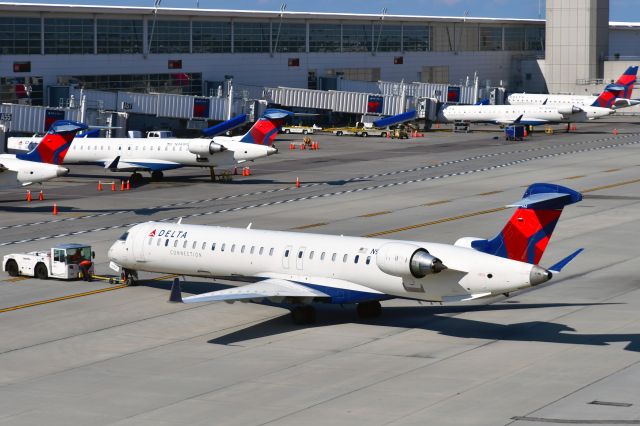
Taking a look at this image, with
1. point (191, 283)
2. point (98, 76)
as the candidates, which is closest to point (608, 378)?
point (191, 283)

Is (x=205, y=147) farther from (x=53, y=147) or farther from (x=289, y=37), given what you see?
(x=289, y=37)

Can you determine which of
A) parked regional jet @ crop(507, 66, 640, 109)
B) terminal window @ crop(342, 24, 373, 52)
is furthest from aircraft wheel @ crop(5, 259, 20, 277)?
terminal window @ crop(342, 24, 373, 52)

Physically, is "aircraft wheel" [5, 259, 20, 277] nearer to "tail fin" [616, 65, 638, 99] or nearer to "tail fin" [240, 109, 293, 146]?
"tail fin" [240, 109, 293, 146]

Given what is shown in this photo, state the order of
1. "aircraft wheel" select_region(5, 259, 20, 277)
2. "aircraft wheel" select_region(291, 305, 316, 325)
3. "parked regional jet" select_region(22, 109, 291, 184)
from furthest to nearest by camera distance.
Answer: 1. "parked regional jet" select_region(22, 109, 291, 184)
2. "aircraft wheel" select_region(5, 259, 20, 277)
3. "aircraft wheel" select_region(291, 305, 316, 325)

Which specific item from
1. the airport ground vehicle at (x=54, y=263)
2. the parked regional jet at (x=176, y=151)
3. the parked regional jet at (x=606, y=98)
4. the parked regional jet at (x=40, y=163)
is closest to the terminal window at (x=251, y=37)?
the parked regional jet at (x=606, y=98)

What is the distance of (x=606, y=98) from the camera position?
13938cm

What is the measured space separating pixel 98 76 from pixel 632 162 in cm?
5416

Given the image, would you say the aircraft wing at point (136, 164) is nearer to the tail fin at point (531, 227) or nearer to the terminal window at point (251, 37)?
the tail fin at point (531, 227)

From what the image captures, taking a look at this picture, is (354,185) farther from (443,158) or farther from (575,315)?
(575,315)

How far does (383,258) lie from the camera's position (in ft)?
125

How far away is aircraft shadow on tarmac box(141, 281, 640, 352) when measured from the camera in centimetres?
3744

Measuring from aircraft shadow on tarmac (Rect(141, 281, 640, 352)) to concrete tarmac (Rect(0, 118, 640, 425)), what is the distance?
10 centimetres

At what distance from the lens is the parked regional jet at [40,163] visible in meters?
70.7

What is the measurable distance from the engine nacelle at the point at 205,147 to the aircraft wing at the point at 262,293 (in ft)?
146
